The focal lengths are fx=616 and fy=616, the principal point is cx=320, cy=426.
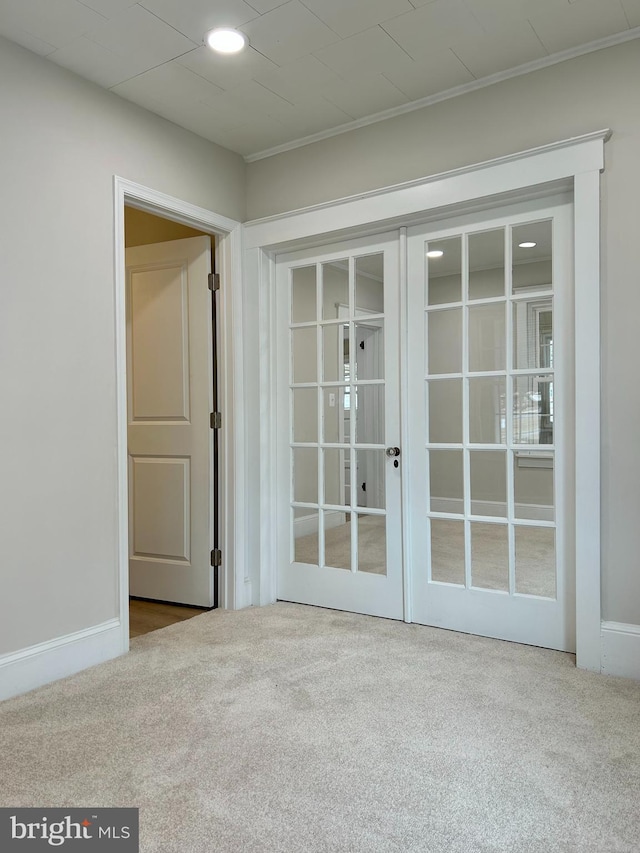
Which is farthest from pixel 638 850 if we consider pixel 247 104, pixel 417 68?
pixel 247 104

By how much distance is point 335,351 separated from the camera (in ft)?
11.1

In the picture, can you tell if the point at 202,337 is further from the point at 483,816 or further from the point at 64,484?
the point at 483,816

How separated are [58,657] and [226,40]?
2.58 meters

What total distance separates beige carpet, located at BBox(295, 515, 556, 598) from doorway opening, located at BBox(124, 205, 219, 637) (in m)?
0.65

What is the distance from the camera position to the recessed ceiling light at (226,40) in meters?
2.38

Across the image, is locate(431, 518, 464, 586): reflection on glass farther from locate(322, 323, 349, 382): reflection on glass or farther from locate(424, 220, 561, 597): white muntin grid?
locate(322, 323, 349, 382): reflection on glass

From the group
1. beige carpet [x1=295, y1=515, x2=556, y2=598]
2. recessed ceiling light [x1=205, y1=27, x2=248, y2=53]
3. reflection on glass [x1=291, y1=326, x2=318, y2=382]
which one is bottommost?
beige carpet [x1=295, y1=515, x2=556, y2=598]

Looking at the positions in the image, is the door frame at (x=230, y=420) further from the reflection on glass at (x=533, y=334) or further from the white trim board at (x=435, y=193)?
the reflection on glass at (x=533, y=334)

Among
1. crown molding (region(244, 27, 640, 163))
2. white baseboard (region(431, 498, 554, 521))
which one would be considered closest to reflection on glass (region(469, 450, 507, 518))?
white baseboard (region(431, 498, 554, 521))

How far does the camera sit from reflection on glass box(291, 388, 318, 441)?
11.4ft

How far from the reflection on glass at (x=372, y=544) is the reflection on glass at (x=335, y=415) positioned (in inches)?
17.5

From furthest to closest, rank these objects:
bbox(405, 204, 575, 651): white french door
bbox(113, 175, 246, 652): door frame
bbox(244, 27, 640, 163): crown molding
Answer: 1. bbox(113, 175, 246, 652): door frame
2. bbox(405, 204, 575, 651): white french door
3. bbox(244, 27, 640, 163): crown molding

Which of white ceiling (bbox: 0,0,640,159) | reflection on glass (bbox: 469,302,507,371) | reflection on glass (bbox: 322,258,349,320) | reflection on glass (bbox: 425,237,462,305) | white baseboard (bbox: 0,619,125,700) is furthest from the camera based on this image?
reflection on glass (bbox: 322,258,349,320)

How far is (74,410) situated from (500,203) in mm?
2113
